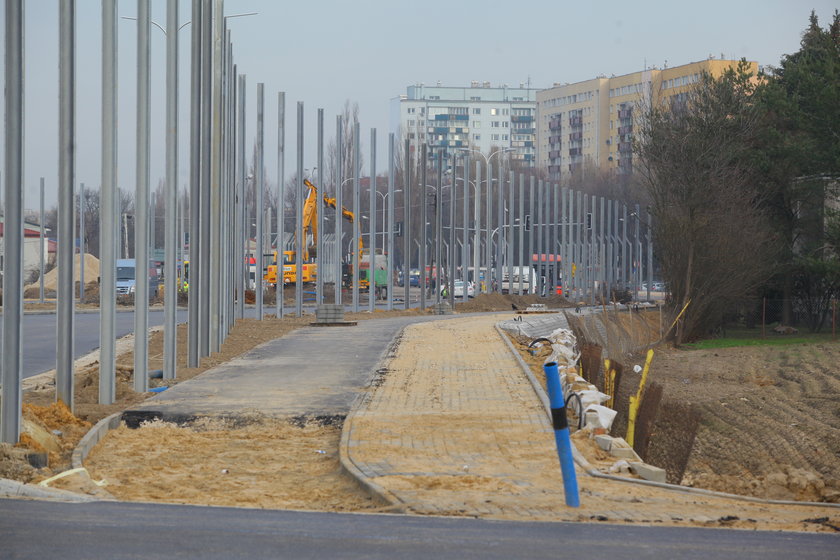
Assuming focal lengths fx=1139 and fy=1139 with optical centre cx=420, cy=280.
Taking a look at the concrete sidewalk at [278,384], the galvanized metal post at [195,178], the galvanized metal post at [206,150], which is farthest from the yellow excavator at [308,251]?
the galvanized metal post at [195,178]

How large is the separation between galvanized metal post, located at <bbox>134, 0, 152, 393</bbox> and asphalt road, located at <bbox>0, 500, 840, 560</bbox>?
8.15 m

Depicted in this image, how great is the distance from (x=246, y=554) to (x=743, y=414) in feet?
55.6

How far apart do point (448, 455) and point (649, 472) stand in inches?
75.9

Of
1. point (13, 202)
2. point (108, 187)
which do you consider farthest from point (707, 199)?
point (13, 202)

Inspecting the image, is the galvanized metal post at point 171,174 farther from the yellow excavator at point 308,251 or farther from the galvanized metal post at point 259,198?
the yellow excavator at point 308,251

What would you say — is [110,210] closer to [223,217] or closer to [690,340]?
[223,217]

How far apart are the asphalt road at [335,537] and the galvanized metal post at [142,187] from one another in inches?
321

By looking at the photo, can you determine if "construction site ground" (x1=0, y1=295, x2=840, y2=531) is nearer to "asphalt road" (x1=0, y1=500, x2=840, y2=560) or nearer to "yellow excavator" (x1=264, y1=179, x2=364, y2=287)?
"asphalt road" (x1=0, y1=500, x2=840, y2=560)

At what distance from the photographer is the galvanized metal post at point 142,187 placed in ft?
52.9

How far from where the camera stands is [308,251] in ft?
165

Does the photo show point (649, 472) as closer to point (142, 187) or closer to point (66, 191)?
point (66, 191)

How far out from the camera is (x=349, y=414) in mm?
13570

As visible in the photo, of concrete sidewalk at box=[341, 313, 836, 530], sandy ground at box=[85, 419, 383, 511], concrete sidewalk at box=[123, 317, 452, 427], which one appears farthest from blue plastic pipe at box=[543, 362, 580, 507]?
concrete sidewalk at box=[123, 317, 452, 427]

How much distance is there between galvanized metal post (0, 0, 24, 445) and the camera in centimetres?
1116
